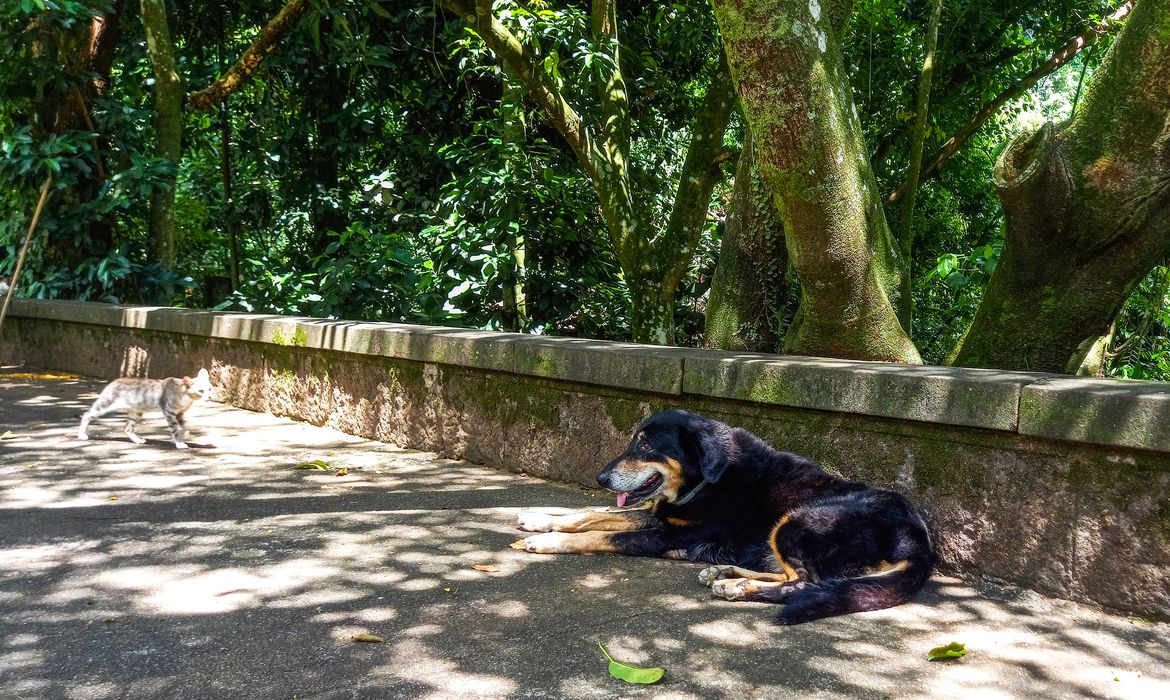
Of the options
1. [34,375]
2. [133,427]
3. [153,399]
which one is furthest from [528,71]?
[34,375]

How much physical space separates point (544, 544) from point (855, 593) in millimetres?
1422

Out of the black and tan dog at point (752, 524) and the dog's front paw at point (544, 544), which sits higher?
the black and tan dog at point (752, 524)

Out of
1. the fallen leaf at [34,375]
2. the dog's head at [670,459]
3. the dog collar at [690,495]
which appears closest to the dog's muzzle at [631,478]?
the dog's head at [670,459]

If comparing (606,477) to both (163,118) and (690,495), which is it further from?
(163,118)

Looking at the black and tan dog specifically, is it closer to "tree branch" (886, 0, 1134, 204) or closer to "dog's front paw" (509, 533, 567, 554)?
"dog's front paw" (509, 533, 567, 554)

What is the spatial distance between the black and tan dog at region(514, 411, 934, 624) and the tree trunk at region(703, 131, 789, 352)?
84.9 inches

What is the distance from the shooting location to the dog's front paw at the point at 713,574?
4117 mm

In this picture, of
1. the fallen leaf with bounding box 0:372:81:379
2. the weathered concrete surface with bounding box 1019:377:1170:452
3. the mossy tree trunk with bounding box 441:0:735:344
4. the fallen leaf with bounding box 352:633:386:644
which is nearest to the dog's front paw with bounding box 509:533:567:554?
the fallen leaf with bounding box 352:633:386:644

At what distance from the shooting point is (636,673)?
3.13 m

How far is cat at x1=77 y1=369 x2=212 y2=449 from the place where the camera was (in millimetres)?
6980

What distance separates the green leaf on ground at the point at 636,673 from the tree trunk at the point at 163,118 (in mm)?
9669

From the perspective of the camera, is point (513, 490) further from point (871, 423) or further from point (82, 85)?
point (82, 85)

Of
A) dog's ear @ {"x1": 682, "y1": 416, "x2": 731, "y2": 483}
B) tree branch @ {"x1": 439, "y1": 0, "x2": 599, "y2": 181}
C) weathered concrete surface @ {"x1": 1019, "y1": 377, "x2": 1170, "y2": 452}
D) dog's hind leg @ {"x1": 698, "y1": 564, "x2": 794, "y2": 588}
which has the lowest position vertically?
dog's hind leg @ {"x1": 698, "y1": 564, "x2": 794, "y2": 588}

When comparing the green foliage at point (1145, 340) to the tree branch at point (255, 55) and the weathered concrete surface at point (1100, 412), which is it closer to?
the weathered concrete surface at point (1100, 412)
